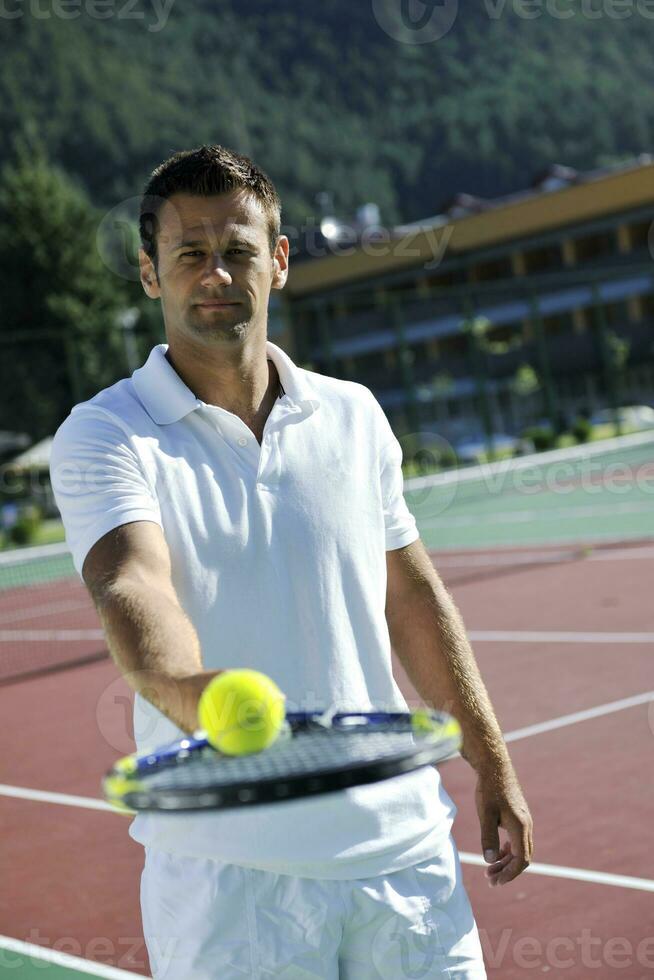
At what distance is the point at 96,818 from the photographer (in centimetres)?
648

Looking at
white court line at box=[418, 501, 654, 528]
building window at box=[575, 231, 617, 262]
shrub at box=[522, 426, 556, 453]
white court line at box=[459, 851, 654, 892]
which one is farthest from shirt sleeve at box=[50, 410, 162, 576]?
building window at box=[575, 231, 617, 262]

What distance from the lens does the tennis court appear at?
4.59 metres

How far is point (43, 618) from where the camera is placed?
15.7 meters

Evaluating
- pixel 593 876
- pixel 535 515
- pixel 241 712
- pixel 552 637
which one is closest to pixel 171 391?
pixel 241 712

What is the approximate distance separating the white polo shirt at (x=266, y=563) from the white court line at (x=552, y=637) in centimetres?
686

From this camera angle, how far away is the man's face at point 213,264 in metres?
2.38

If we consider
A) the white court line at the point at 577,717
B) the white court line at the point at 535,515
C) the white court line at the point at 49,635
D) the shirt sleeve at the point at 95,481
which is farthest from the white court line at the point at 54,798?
the white court line at the point at 535,515

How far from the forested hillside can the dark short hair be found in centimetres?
9832

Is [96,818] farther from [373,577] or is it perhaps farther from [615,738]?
[373,577]

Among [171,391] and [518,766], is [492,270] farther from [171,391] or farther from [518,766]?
[171,391]

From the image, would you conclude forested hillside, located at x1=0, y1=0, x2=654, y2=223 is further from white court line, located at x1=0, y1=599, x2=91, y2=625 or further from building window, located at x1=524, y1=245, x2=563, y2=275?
white court line, located at x1=0, y1=599, x2=91, y2=625

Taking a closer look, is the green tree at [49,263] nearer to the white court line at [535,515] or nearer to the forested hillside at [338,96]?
the white court line at [535,515]

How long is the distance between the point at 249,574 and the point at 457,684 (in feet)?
1.98

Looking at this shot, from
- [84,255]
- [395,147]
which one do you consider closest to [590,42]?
[395,147]
